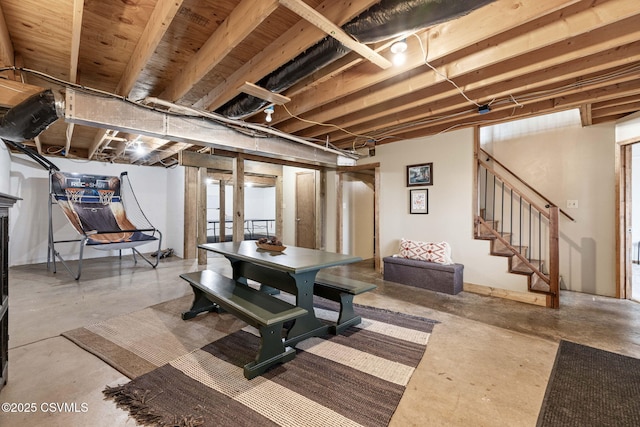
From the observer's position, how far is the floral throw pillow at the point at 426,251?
4.02 meters

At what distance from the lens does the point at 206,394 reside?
1.70 meters

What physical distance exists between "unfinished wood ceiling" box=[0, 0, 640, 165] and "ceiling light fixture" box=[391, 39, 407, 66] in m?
0.05

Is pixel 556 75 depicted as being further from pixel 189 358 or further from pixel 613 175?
pixel 189 358

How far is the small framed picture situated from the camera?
443 cm

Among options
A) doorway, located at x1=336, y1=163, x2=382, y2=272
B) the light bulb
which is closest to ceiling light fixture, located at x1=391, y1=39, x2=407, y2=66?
the light bulb

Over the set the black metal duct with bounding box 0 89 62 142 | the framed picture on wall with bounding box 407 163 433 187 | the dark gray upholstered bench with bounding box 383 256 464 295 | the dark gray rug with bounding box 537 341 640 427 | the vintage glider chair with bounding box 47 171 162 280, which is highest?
the black metal duct with bounding box 0 89 62 142

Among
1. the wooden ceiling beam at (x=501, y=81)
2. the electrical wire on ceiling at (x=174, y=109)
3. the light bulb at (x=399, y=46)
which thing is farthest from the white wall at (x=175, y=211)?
the light bulb at (x=399, y=46)

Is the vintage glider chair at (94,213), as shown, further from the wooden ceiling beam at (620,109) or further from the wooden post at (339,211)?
the wooden ceiling beam at (620,109)

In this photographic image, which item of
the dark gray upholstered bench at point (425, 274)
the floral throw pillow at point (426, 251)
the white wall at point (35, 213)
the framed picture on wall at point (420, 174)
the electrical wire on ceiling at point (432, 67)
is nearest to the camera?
the electrical wire on ceiling at point (432, 67)

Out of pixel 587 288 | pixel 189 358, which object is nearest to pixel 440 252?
pixel 587 288

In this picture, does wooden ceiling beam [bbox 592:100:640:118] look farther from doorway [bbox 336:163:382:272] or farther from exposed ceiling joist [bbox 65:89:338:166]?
exposed ceiling joist [bbox 65:89:338:166]

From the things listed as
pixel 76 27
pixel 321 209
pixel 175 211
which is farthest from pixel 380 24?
pixel 175 211

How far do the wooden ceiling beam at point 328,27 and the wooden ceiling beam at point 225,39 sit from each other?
110mm

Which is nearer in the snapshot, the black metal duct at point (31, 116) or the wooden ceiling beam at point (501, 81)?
the wooden ceiling beam at point (501, 81)
